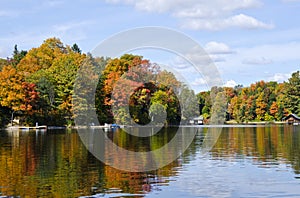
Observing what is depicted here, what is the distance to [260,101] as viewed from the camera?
127625 millimetres

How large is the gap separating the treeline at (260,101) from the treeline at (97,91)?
29.6 meters

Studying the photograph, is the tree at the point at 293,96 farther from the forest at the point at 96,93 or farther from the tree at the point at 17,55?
the tree at the point at 17,55

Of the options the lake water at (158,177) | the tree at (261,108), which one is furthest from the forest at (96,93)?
the lake water at (158,177)

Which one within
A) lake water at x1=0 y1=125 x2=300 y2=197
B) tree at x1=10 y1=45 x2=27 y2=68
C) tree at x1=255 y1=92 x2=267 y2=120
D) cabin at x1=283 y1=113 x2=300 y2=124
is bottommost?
lake water at x1=0 y1=125 x2=300 y2=197

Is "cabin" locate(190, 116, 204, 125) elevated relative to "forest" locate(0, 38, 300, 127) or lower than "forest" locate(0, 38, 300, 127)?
lower

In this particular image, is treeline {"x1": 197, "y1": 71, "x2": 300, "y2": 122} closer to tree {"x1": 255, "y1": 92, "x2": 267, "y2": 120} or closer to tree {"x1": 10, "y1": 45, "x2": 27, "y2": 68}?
tree {"x1": 255, "y1": 92, "x2": 267, "y2": 120}

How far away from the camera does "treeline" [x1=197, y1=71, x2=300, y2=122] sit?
389ft

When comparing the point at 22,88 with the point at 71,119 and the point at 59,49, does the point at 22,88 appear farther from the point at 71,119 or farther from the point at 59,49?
the point at 59,49

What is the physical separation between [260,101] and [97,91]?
171ft

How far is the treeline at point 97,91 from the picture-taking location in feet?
265

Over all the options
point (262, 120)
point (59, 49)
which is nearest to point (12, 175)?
point (59, 49)

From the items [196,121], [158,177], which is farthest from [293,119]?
[158,177]

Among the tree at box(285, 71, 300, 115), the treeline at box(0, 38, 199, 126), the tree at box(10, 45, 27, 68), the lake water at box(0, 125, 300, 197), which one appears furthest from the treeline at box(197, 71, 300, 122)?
the lake water at box(0, 125, 300, 197)

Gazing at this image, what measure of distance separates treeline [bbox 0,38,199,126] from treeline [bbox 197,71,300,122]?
29575 millimetres
